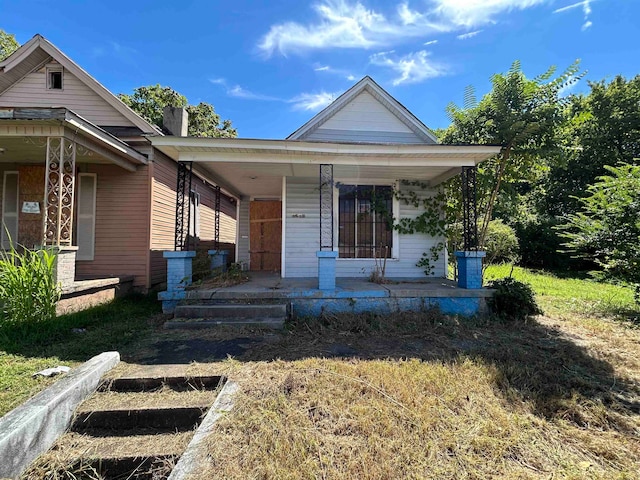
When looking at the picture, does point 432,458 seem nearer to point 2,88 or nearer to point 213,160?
point 213,160

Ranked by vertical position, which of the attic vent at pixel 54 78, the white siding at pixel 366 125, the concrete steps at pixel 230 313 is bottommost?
the concrete steps at pixel 230 313

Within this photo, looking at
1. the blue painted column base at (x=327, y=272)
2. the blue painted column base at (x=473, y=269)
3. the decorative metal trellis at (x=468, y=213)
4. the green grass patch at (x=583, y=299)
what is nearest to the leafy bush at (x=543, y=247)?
the green grass patch at (x=583, y=299)

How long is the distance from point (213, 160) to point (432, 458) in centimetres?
534

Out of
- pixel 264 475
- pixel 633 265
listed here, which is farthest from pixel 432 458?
pixel 633 265

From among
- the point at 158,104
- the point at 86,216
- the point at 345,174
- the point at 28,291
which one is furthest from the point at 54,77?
the point at 158,104

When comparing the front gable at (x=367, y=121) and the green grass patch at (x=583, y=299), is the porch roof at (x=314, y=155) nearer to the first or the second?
the front gable at (x=367, y=121)

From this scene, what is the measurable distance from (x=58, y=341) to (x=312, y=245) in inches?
184

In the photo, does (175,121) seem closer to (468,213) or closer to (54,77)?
(54,77)

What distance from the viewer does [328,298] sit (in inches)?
205

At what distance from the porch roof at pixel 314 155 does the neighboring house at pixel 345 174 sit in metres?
0.02

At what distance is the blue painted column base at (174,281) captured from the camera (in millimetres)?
5109

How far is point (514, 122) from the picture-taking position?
6.12 meters

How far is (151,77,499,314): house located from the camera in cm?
543

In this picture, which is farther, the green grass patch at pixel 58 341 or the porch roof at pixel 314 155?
the porch roof at pixel 314 155
